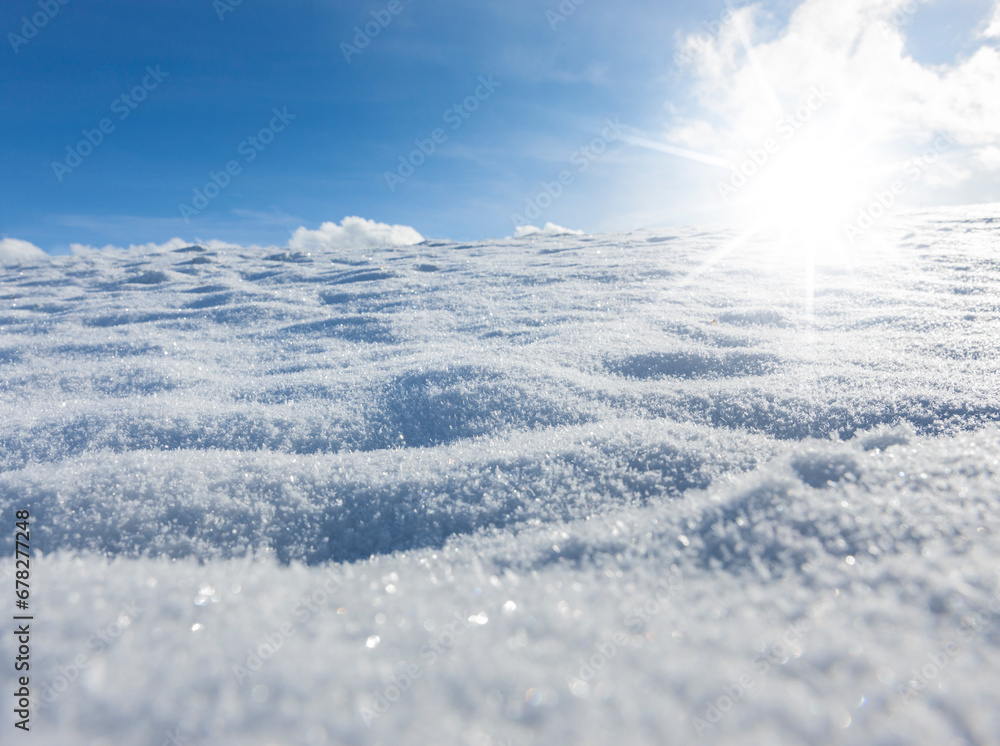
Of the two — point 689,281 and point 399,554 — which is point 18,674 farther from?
point 689,281

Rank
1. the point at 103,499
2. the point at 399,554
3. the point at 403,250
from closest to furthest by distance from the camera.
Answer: the point at 399,554 < the point at 103,499 < the point at 403,250

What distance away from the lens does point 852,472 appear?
147cm

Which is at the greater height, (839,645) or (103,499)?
(103,499)

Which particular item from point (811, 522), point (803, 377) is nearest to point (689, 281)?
point (803, 377)

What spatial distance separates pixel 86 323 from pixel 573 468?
5599 mm

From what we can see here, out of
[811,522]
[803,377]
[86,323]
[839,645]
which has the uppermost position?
[86,323]

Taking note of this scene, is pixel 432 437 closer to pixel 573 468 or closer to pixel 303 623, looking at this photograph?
pixel 573 468

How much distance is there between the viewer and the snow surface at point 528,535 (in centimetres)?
75

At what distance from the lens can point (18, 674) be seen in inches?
33.7

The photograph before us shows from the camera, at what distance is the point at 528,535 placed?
4.66 feet

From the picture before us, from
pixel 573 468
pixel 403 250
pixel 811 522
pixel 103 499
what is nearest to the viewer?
pixel 811 522

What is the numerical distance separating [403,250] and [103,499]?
35.2 feet

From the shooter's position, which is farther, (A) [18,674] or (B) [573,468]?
(B) [573,468]

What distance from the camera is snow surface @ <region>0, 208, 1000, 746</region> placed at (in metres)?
0.75
